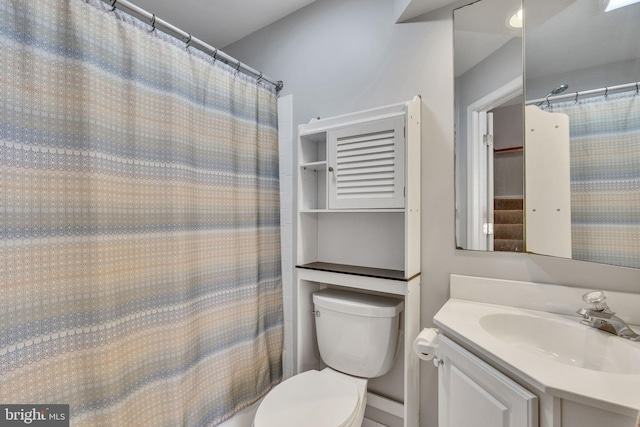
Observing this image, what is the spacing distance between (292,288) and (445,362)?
1018 mm

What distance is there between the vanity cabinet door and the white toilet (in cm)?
36

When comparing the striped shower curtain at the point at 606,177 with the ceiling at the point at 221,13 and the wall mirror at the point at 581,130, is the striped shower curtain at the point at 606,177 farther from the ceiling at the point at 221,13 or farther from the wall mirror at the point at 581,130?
the ceiling at the point at 221,13

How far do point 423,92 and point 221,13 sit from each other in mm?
1392

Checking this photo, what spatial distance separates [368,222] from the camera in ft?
5.14

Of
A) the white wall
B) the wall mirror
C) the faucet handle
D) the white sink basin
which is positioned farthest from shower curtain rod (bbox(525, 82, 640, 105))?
the white sink basin

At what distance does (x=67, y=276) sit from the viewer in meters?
0.96

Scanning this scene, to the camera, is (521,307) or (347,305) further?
(347,305)

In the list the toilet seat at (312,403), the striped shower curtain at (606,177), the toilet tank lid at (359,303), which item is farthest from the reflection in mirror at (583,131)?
the toilet seat at (312,403)

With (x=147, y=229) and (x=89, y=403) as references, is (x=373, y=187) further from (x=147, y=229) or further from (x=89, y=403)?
(x=89, y=403)

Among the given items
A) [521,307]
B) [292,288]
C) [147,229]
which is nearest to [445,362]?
[521,307]

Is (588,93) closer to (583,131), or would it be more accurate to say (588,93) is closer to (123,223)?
(583,131)

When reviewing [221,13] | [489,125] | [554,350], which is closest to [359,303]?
[554,350]

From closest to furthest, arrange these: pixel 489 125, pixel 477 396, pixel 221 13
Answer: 1. pixel 477 396
2. pixel 489 125
3. pixel 221 13

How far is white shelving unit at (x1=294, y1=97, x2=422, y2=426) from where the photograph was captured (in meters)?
1.29
